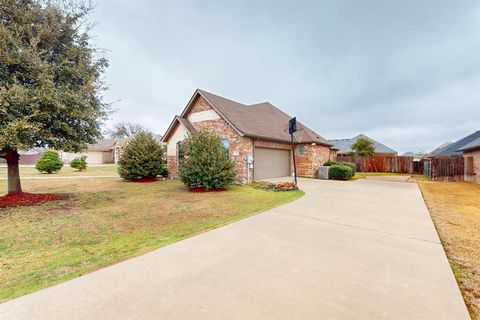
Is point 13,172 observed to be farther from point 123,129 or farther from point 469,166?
point 123,129

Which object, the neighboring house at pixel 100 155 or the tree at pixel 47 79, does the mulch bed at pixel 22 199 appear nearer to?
the tree at pixel 47 79

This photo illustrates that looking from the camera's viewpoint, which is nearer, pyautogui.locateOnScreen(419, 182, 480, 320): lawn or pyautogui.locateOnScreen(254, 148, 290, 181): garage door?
pyautogui.locateOnScreen(419, 182, 480, 320): lawn

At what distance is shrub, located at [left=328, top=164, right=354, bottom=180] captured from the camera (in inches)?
588

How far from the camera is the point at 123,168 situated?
1401cm

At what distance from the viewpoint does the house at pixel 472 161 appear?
14.0m

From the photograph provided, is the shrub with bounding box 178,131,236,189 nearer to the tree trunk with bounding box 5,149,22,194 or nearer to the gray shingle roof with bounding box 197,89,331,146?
the gray shingle roof with bounding box 197,89,331,146

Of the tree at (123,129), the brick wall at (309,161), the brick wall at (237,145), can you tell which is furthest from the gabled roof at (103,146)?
the brick wall at (309,161)

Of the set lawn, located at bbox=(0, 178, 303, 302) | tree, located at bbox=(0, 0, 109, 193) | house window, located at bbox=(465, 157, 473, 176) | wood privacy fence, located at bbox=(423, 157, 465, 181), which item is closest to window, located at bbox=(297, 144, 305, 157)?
lawn, located at bbox=(0, 178, 303, 302)

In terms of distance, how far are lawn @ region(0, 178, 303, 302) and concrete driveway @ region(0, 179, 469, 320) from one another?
48 centimetres

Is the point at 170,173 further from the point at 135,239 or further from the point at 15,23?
the point at 135,239

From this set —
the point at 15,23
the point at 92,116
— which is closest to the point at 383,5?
the point at 92,116

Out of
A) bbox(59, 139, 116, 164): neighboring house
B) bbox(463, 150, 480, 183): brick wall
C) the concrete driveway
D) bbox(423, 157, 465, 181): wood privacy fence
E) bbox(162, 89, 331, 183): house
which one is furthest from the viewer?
bbox(59, 139, 116, 164): neighboring house

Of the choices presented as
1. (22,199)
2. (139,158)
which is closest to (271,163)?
(139,158)

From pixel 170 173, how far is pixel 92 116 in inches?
323
